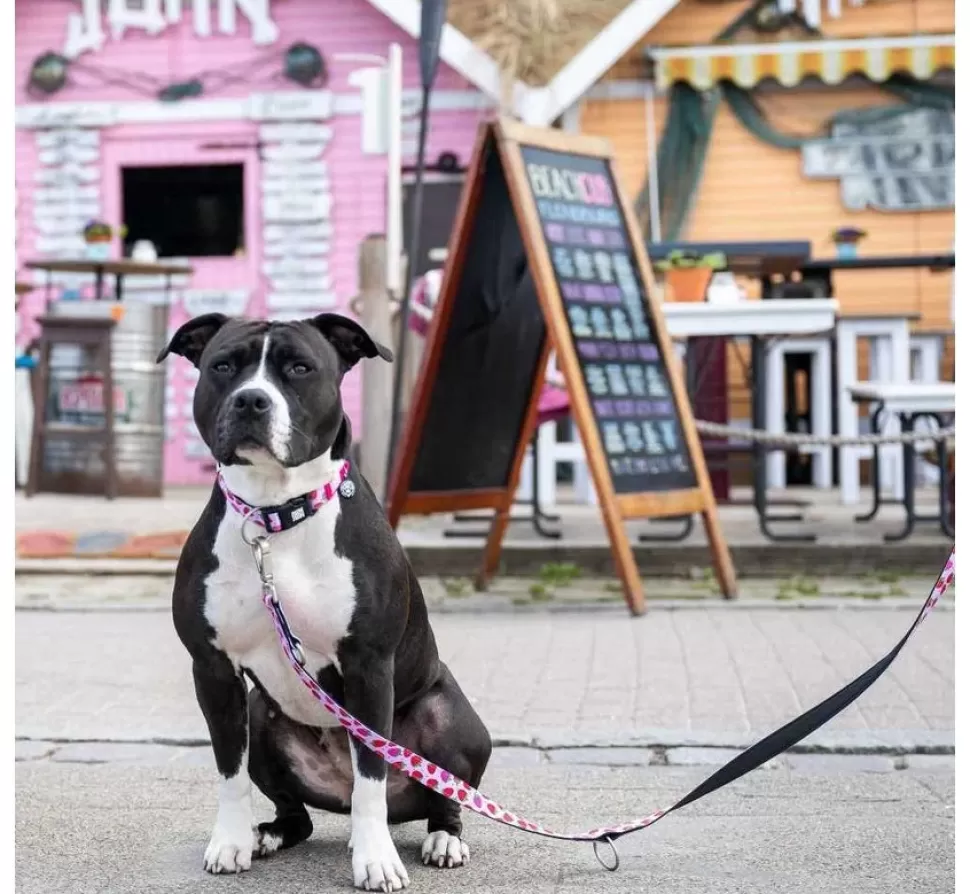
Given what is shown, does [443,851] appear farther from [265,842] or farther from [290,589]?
[290,589]

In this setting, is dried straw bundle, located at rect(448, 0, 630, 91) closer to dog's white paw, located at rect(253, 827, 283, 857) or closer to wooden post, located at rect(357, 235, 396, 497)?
wooden post, located at rect(357, 235, 396, 497)

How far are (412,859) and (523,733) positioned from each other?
4.26 feet

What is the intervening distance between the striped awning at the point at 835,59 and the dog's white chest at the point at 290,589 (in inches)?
424

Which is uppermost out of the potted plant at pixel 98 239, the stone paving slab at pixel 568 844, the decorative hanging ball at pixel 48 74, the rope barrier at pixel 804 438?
the decorative hanging ball at pixel 48 74

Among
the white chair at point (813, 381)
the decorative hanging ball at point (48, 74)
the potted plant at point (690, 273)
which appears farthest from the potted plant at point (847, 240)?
the decorative hanging ball at point (48, 74)

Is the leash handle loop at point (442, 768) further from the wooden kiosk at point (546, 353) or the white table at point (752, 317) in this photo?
the white table at point (752, 317)

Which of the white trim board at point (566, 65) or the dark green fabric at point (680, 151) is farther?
the dark green fabric at point (680, 151)

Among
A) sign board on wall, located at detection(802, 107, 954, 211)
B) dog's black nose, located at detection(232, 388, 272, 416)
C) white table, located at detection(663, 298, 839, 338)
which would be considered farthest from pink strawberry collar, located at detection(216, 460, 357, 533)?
sign board on wall, located at detection(802, 107, 954, 211)

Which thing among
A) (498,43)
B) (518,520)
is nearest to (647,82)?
(498,43)

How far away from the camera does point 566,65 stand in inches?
508

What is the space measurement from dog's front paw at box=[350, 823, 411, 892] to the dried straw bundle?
10.6 m

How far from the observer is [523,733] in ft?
15.1

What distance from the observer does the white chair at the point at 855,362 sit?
10.2m

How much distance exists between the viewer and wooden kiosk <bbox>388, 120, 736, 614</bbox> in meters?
6.75
